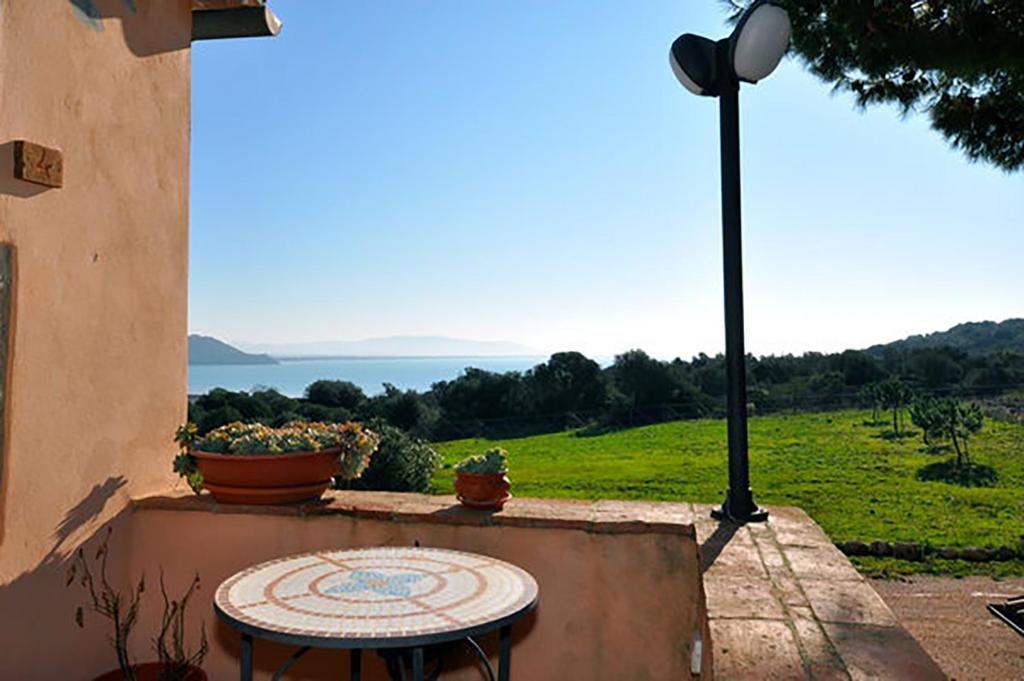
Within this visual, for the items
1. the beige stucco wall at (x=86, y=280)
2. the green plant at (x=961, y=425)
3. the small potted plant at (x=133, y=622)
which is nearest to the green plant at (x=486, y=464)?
the small potted plant at (x=133, y=622)

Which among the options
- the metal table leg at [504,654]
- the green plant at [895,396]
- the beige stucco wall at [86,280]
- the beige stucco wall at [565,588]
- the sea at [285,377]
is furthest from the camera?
the green plant at [895,396]

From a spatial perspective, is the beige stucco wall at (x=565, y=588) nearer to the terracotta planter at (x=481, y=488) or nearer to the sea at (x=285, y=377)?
the terracotta planter at (x=481, y=488)

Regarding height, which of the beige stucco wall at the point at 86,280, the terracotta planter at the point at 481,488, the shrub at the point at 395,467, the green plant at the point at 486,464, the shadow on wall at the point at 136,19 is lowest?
the shrub at the point at 395,467

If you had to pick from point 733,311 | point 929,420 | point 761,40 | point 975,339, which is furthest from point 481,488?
point 975,339

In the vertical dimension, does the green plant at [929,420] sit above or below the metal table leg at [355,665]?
below

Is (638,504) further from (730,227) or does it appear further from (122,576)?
(122,576)

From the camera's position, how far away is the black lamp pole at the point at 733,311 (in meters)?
2.19

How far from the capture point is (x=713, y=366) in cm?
2839

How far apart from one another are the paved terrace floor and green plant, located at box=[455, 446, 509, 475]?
0.13 metres

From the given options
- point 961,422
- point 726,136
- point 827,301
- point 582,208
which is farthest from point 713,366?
point 726,136

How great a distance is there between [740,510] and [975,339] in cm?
3462

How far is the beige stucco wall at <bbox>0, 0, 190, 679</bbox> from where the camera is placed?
1.83 m

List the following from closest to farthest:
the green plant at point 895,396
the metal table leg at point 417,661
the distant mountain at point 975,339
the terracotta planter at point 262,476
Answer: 1. the metal table leg at point 417,661
2. the terracotta planter at point 262,476
3. the green plant at point 895,396
4. the distant mountain at point 975,339

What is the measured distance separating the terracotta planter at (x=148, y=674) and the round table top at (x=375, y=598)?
0.76 meters
